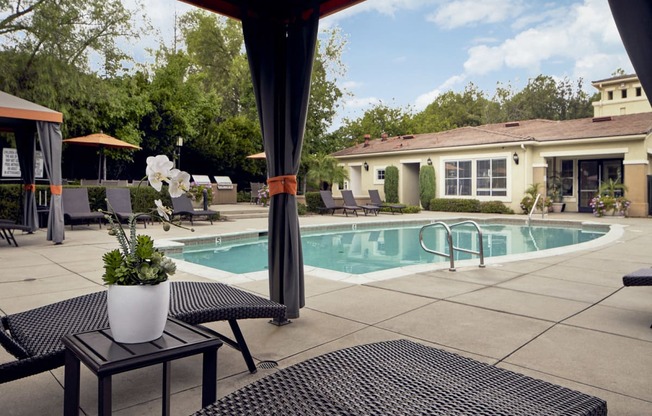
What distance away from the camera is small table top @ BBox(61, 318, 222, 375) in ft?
4.67

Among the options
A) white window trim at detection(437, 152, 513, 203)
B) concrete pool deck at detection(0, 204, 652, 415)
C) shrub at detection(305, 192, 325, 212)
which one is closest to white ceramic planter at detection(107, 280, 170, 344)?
concrete pool deck at detection(0, 204, 652, 415)

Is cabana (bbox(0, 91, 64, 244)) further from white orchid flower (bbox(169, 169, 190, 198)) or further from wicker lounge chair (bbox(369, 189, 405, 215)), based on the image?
wicker lounge chair (bbox(369, 189, 405, 215))

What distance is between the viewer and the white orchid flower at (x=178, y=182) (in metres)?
1.79

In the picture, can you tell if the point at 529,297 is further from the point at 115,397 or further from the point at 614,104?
the point at 614,104

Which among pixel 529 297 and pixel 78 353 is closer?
pixel 78 353

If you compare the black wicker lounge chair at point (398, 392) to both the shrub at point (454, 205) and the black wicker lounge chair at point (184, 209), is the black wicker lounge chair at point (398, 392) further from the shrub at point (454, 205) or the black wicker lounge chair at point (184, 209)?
the shrub at point (454, 205)

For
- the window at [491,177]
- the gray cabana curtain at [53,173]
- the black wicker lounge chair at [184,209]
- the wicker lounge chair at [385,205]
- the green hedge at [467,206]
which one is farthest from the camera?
the window at [491,177]

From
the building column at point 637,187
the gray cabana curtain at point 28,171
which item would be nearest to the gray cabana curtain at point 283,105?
the gray cabana curtain at point 28,171

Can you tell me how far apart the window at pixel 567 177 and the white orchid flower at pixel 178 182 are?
60.0ft

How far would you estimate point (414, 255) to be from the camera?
817 cm

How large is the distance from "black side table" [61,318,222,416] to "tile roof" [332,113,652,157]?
52.5 feet

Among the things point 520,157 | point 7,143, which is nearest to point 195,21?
point 7,143

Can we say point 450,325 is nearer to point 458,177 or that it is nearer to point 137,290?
point 137,290

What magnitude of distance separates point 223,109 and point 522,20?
26.6 m
